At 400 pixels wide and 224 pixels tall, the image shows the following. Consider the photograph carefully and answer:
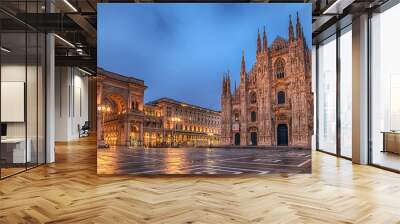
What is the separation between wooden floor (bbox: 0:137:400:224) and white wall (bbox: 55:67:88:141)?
952cm

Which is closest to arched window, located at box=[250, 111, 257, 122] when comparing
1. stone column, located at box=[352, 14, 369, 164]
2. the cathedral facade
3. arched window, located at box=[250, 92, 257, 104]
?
the cathedral facade

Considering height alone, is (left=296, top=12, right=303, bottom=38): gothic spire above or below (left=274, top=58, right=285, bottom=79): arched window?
above

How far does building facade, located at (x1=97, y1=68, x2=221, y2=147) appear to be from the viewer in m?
6.03

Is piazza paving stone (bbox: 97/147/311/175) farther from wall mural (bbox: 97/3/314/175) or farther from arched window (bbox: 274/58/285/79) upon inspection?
arched window (bbox: 274/58/285/79)

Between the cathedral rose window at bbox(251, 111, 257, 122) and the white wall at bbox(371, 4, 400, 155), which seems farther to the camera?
the white wall at bbox(371, 4, 400, 155)

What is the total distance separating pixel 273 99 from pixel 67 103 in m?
12.1

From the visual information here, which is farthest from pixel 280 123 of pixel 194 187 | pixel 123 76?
pixel 123 76

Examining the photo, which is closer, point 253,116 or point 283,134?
point 283,134

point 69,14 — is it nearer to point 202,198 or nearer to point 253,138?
point 253,138

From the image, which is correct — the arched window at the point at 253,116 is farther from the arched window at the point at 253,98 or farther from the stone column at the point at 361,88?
the stone column at the point at 361,88

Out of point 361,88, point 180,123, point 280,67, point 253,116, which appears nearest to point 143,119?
point 180,123

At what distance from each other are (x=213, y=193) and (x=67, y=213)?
1.96 m

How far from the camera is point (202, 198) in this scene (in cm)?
448

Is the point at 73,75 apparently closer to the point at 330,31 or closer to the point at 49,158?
the point at 49,158
